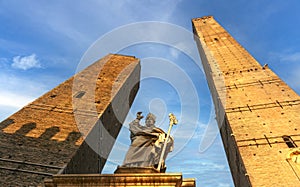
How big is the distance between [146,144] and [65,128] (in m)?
9.29

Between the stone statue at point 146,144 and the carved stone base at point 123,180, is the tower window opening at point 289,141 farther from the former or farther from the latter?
the carved stone base at point 123,180

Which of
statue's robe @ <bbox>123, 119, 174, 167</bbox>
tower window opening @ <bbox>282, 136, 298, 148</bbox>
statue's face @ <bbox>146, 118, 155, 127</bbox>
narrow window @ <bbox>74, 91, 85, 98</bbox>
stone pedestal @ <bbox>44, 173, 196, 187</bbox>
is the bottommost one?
stone pedestal @ <bbox>44, 173, 196, 187</bbox>

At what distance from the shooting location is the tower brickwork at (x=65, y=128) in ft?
31.9

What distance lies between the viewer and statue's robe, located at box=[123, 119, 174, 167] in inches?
146

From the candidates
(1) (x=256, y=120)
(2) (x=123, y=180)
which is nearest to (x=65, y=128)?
(1) (x=256, y=120)

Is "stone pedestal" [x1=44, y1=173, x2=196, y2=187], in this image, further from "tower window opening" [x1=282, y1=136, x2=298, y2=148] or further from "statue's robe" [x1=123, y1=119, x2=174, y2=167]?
"tower window opening" [x1=282, y1=136, x2=298, y2=148]

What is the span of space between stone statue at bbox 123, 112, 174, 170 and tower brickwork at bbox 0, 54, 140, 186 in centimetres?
638

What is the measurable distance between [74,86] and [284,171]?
12.4 m

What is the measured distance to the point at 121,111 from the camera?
733 inches

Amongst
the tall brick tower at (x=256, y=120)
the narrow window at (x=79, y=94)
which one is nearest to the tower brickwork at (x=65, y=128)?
the narrow window at (x=79, y=94)

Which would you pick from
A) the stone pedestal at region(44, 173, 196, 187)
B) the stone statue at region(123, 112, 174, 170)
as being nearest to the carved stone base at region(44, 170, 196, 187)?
the stone pedestal at region(44, 173, 196, 187)

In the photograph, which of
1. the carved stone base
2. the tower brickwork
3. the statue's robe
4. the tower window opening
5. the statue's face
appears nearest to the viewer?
the carved stone base

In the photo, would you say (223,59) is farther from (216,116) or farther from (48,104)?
(48,104)

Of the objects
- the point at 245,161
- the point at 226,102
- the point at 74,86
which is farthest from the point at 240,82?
the point at 74,86
